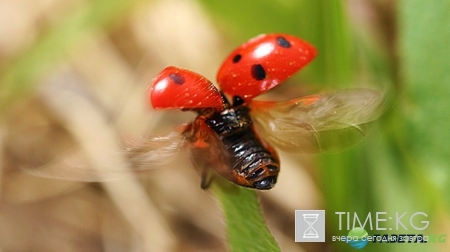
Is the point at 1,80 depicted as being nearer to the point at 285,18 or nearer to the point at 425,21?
the point at 285,18

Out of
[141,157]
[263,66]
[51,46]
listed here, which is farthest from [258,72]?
[51,46]

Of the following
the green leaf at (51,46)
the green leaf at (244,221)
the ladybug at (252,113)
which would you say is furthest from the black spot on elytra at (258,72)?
the green leaf at (51,46)

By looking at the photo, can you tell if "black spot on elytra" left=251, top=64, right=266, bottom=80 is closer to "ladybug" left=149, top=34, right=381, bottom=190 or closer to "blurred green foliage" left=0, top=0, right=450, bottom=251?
"ladybug" left=149, top=34, right=381, bottom=190

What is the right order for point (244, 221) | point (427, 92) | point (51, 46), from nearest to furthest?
point (244, 221)
point (427, 92)
point (51, 46)

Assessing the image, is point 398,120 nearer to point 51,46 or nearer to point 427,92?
point 427,92

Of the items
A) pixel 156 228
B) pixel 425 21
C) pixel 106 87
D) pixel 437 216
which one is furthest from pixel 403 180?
pixel 106 87

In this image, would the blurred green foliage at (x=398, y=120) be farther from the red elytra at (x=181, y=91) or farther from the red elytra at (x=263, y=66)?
the red elytra at (x=181, y=91)
